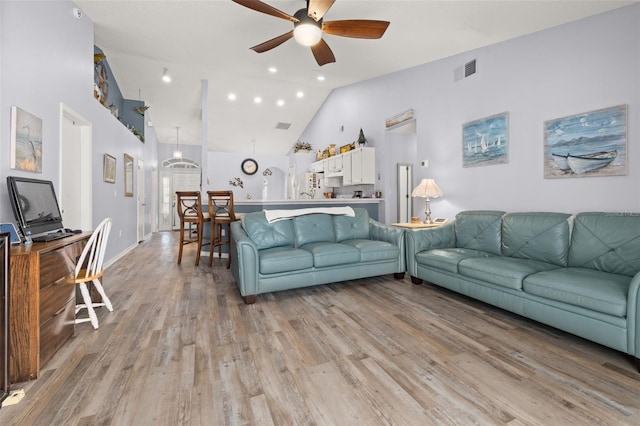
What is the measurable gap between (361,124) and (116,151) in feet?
15.1

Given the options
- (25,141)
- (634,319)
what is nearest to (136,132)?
(25,141)

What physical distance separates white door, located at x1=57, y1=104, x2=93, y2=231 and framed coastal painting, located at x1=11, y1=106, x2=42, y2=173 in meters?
1.01

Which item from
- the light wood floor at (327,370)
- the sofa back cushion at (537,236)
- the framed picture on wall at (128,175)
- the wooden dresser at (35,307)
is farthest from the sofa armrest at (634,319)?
the framed picture on wall at (128,175)

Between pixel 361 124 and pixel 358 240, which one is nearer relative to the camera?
pixel 358 240

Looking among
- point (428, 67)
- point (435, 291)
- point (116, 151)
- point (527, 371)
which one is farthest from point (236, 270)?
point (428, 67)

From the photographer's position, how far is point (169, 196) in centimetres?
999

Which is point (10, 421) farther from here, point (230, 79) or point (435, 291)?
point (230, 79)

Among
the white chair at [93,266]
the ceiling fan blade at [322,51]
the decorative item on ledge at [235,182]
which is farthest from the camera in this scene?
A: the decorative item on ledge at [235,182]

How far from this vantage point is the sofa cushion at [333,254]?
3.20 meters

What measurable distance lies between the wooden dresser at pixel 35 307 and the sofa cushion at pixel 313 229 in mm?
2229

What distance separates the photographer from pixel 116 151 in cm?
512

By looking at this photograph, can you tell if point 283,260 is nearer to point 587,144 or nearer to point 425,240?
point 425,240

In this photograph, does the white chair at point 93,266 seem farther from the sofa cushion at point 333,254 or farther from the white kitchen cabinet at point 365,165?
the white kitchen cabinet at point 365,165

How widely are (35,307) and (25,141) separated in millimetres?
1566
